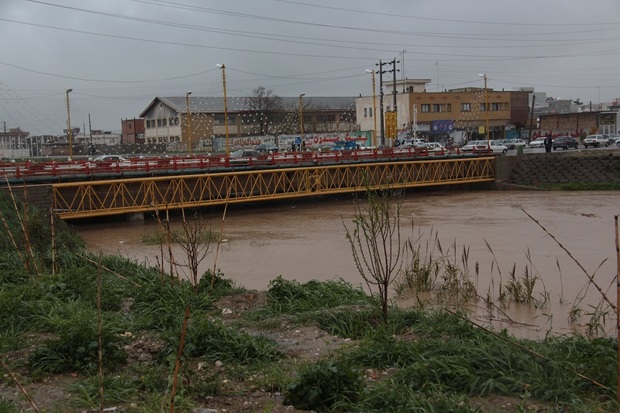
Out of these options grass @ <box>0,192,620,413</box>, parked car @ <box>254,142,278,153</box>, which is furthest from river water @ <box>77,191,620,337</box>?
parked car @ <box>254,142,278,153</box>

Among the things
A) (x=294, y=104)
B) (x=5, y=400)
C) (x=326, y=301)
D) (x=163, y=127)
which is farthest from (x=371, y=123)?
(x=5, y=400)

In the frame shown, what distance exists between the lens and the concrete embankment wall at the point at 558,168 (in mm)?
46562

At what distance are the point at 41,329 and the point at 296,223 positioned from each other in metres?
23.3

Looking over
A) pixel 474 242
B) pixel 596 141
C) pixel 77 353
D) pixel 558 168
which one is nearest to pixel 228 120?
pixel 596 141

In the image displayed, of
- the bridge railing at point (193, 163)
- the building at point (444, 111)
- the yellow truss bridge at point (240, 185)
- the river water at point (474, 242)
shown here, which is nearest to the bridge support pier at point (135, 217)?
the yellow truss bridge at point (240, 185)

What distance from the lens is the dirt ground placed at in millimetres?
6023

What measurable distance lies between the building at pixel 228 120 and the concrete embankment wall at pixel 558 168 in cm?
2224

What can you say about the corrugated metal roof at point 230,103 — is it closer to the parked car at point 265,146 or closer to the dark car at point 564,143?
the parked car at point 265,146

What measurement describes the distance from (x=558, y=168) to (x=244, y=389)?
148ft

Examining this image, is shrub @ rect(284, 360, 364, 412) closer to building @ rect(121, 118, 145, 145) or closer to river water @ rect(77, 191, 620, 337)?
river water @ rect(77, 191, 620, 337)

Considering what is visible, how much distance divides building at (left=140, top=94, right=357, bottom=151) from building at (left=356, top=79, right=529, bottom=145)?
4.50 meters

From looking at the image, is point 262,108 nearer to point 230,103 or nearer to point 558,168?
point 230,103

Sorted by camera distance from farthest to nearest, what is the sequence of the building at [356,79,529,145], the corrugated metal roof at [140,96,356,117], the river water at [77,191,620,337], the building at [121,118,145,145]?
the building at [121,118,145,145] < the building at [356,79,529,145] < the corrugated metal roof at [140,96,356,117] < the river water at [77,191,620,337]

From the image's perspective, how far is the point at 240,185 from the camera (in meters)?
38.2
